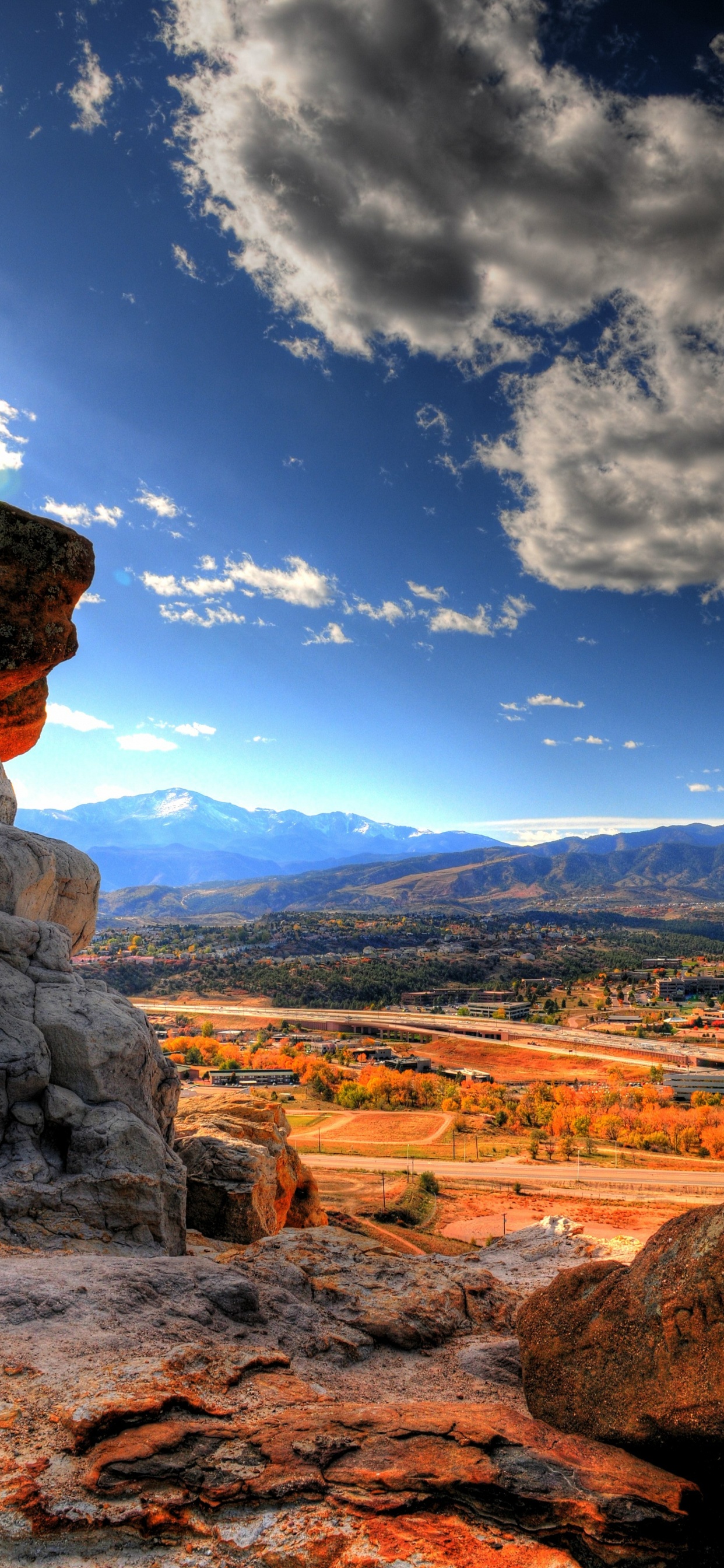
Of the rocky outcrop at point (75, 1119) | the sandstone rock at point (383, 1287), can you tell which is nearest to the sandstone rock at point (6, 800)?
the rocky outcrop at point (75, 1119)

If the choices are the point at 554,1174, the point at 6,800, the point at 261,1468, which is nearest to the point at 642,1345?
the point at 261,1468

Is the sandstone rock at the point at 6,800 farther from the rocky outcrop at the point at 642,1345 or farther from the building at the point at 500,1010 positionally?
the building at the point at 500,1010

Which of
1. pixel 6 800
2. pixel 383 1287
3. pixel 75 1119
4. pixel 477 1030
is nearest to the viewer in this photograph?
pixel 383 1287

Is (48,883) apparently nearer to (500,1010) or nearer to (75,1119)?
(75,1119)

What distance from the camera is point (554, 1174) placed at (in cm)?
5088

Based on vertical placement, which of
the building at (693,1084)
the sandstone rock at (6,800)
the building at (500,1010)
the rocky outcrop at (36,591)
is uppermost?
the rocky outcrop at (36,591)

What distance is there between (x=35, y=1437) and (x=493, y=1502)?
3325 mm

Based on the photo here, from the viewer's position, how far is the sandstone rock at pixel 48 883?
17.4 metres

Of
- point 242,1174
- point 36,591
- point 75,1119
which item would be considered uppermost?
point 36,591

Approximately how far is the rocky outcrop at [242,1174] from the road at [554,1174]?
94.2ft

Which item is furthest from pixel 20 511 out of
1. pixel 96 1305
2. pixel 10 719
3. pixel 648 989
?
pixel 648 989

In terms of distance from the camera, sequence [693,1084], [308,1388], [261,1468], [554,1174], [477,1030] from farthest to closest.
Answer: [477,1030], [693,1084], [554,1174], [308,1388], [261,1468]

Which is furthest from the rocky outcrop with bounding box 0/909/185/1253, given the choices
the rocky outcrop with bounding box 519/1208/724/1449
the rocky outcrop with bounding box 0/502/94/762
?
the rocky outcrop with bounding box 519/1208/724/1449

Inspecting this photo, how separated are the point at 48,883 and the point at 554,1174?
45641mm
